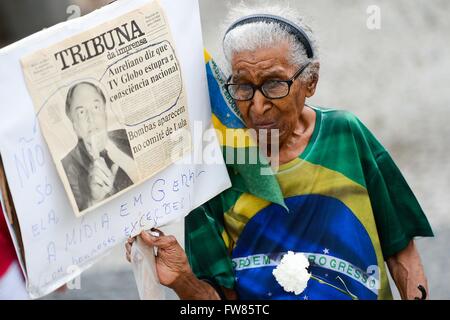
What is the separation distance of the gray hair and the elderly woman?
0.01 metres

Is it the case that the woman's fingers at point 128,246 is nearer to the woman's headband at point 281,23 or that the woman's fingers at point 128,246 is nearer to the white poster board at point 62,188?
the white poster board at point 62,188

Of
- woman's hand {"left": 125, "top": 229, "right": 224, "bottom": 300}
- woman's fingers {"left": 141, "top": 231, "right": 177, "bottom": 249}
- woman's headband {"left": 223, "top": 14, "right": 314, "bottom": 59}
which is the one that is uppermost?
woman's headband {"left": 223, "top": 14, "right": 314, "bottom": 59}

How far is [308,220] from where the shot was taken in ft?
8.30

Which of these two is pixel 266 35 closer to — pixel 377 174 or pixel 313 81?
pixel 313 81

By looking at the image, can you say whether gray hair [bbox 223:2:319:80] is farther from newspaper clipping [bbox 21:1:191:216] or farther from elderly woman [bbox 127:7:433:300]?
newspaper clipping [bbox 21:1:191:216]

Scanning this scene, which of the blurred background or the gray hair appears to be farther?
the blurred background

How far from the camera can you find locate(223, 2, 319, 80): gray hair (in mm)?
2328

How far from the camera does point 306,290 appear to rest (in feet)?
8.30

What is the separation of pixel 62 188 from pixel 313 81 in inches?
31.7

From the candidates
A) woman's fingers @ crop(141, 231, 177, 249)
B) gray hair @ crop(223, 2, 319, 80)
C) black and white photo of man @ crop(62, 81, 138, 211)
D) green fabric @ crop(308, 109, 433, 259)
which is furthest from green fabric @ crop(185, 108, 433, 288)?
black and white photo of man @ crop(62, 81, 138, 211)

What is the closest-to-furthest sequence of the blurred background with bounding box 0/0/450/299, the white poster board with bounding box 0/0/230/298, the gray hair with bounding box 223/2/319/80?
1. the white poster board with bounding box 0/0/230/298
2. the gray hair with bounding box 223/2/319/80
3. the blurred background with bounding box 0/0/450/299

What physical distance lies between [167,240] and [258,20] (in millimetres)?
711

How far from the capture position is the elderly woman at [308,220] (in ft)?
8.15

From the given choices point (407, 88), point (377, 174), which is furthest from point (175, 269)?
point (407, 88)
